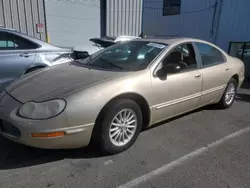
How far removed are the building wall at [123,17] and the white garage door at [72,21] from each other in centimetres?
52

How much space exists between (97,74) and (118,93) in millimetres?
428

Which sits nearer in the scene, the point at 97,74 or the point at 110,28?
the point at 97,74

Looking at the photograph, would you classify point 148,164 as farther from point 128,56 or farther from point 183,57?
point 183,57

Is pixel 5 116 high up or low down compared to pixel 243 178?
up

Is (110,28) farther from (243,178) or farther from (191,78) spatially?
(243,178)

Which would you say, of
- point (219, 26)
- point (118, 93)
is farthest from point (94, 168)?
point (219, 26)

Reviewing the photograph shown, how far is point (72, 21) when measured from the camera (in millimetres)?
8844

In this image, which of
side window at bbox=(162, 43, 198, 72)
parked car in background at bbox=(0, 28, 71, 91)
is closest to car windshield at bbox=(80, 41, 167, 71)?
side window at bbox=(162, 43, 198, 72)

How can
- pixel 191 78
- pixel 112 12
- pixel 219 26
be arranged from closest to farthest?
pixel 191 78 < pixel 112 12 < pixel 219 26

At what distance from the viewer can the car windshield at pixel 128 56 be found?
9.91 ft

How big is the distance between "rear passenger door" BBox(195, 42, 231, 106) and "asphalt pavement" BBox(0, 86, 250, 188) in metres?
0.72

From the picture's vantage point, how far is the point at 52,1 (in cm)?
812

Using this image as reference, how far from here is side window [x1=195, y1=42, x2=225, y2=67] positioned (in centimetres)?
374

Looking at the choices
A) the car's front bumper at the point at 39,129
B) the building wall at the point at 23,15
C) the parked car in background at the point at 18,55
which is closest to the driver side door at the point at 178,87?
the car's front bumper at the point at 39,129
